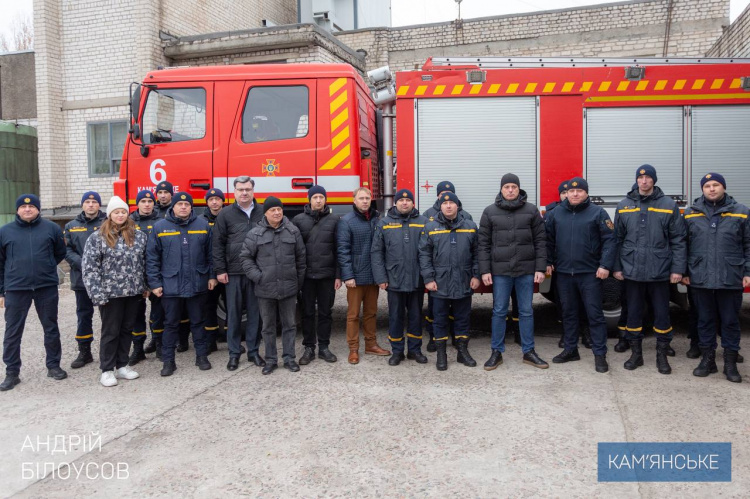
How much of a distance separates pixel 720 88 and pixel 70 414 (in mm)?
6836

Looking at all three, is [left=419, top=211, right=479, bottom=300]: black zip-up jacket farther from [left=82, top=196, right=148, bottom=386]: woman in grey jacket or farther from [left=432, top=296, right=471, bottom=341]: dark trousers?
[left=82, top=196, right=148, bottom=386]: woman in grey jacket

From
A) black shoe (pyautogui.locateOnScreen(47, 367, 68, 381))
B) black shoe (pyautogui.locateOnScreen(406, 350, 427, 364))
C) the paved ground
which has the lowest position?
the paved ground

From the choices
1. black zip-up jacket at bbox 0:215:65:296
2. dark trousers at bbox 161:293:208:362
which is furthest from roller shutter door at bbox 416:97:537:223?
black zip-up jacket at bbox 0:215:65:296

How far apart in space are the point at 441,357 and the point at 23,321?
12.9 ft

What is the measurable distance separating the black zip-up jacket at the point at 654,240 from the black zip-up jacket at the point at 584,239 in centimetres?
18

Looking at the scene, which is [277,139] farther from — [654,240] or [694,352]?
[694,352]

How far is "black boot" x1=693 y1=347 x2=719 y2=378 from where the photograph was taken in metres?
5.07

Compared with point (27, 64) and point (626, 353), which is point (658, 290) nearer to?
point (626, 353)

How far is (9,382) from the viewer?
A: 5148 millimetres

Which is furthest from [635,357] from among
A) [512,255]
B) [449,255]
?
[449,255]

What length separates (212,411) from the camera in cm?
444

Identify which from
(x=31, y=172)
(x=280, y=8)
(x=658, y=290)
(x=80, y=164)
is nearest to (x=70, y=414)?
(x=658, y=290)

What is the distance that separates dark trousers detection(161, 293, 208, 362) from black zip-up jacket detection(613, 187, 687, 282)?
4.07 m

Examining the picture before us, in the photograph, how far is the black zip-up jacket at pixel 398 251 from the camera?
5488 millimetres
